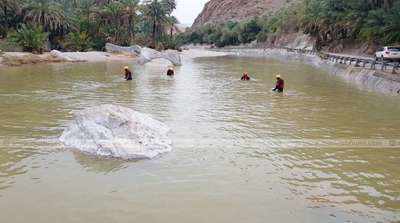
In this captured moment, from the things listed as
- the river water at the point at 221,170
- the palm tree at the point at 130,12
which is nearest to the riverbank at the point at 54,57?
the palm tree at the point at 130,12

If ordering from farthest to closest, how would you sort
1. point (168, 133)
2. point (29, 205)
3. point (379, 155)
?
point (168, 133) → point (379, 155) → point (29, 205)

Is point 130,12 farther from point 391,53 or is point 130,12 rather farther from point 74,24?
point 391,53

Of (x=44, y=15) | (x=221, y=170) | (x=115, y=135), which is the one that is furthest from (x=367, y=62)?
(x=44, y=15)

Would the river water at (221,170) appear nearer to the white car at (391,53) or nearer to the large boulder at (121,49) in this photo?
the white car at (391,53)

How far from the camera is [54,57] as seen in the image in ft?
166

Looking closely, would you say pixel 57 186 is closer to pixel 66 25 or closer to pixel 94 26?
pixel 66 25

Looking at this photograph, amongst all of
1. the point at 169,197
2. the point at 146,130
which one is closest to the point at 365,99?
the point at 146,130

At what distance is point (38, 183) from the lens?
944 centimetres

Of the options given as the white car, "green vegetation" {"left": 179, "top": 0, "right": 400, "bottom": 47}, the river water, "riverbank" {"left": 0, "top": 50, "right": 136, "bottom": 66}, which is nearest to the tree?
"riverbank" {"left": 0, "top": 50, "right": 136, "bottom": 66}

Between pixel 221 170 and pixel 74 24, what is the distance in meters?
61.0

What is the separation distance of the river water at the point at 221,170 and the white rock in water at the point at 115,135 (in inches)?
14.0

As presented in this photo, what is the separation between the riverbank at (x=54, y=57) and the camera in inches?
1735

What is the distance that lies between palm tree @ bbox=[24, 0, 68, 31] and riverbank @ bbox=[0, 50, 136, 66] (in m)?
7.15

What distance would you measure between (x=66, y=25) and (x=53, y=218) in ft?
194
